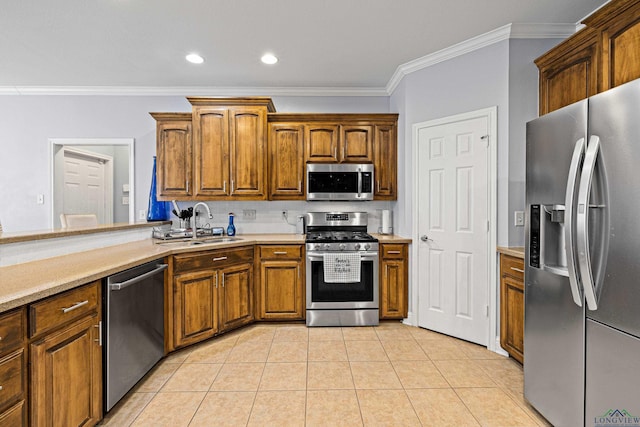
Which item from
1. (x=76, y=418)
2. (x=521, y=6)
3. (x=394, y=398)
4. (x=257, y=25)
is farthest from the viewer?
(x=257, y=25)

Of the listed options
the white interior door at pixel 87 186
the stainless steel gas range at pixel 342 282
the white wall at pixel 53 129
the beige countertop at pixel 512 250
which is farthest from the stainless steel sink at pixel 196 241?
the beige countertop at pixel 512 250

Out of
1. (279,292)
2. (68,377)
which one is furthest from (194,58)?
(68,377)

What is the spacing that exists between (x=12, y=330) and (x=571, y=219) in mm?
2390

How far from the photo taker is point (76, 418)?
1570 millimetres

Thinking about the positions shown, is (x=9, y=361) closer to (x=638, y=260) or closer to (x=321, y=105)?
(x=638, y=260)

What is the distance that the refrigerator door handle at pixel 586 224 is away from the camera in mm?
1414

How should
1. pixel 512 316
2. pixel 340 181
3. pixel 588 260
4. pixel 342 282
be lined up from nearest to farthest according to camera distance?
pixel 588 260
pixel 512 316
pixel 342 282
pixel 340 181

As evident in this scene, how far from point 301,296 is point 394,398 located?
1.48 m

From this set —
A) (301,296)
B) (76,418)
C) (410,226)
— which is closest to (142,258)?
(76,418)

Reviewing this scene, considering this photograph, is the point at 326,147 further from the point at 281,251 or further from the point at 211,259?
the point at 211,259

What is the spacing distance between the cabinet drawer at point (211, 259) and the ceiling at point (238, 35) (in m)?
1.90

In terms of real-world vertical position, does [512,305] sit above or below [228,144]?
below

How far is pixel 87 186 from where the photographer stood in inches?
195

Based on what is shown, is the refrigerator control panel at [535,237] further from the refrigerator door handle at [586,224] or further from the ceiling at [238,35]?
the ceiling at [238,35]
